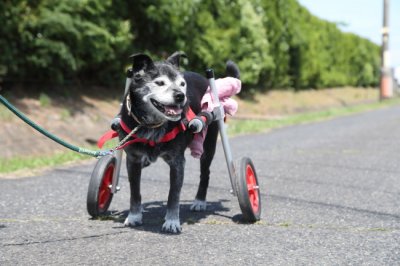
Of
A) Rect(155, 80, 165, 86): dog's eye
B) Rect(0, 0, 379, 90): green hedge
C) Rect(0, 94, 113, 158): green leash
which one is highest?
Rect(0, 0, 379, 90): green hedge

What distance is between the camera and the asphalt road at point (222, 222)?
381 cm

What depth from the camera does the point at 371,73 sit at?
38.3 meters

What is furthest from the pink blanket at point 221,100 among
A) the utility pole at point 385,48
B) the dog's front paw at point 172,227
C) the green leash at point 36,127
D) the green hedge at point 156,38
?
the utility pole at point 385,48

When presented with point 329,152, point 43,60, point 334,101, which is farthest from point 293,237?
point 334,101

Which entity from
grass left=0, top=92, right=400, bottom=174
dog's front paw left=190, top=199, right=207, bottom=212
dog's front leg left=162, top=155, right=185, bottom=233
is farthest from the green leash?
grass left=0, top=92, right=400, bottom=174

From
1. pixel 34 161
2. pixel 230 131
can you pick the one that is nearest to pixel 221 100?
pixel 34 161

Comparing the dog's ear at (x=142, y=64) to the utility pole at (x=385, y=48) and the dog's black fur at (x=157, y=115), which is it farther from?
the utility pole at (x=385, y=48)

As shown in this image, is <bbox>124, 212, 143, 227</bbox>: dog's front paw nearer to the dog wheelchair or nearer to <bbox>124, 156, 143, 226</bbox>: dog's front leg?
<bbox>124, 156, 143, 226</bbox>: dog's front leg

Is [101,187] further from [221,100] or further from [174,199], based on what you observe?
[221,100]

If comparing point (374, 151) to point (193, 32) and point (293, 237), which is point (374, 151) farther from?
point (193, 32)

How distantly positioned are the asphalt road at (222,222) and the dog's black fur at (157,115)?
273 millimetres

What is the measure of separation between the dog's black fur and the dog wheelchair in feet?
0.73

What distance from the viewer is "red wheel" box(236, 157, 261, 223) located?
15.0 feet

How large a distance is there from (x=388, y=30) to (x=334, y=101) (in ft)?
14.9
